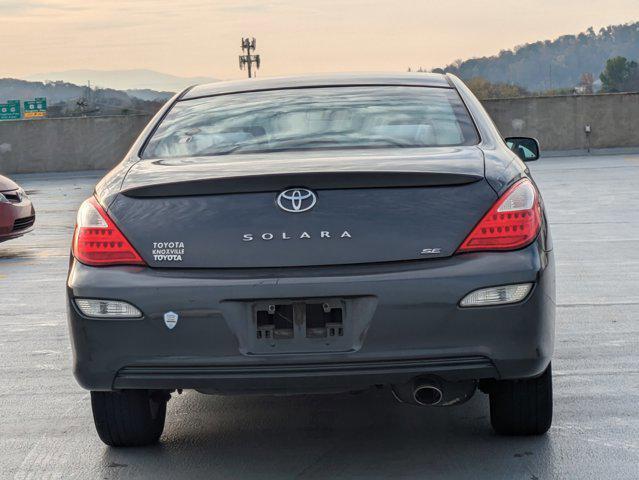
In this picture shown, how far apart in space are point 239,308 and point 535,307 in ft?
3.35

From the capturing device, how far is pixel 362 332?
13.4 feet

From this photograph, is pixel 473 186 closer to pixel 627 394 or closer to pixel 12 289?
pixel 627 394

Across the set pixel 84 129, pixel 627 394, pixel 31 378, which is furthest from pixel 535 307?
pixel 84 129

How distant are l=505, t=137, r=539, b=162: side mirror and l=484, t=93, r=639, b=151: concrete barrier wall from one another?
1001 inches

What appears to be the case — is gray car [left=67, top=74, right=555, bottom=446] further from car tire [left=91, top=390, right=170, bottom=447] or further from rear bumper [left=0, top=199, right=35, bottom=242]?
rear bumper [left=0, top=199, right=35, bottom=242]

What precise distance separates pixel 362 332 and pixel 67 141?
30213 mm

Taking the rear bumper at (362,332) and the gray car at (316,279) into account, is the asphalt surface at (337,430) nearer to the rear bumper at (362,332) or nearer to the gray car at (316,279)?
the gray car at (316,279)

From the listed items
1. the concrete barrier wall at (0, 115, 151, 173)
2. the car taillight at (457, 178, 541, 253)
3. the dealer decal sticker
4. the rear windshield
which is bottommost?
the concrete barrier wall at (0, 115, 151, 173)

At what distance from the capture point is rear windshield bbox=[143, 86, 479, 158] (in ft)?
15.8

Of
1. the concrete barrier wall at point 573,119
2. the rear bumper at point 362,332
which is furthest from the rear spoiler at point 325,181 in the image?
the concrete barrier wall at point 573,119

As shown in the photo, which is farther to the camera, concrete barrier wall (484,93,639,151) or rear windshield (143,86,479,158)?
concrete barrier wall (484,93,639,151)

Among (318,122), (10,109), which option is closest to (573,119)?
(318,122)

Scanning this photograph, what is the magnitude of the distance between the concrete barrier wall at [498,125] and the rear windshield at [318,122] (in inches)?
1055

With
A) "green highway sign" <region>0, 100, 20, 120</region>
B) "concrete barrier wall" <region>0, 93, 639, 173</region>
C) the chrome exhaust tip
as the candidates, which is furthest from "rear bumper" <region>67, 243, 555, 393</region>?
"green highway sign" <region>0, 100, 20, 120</region>
